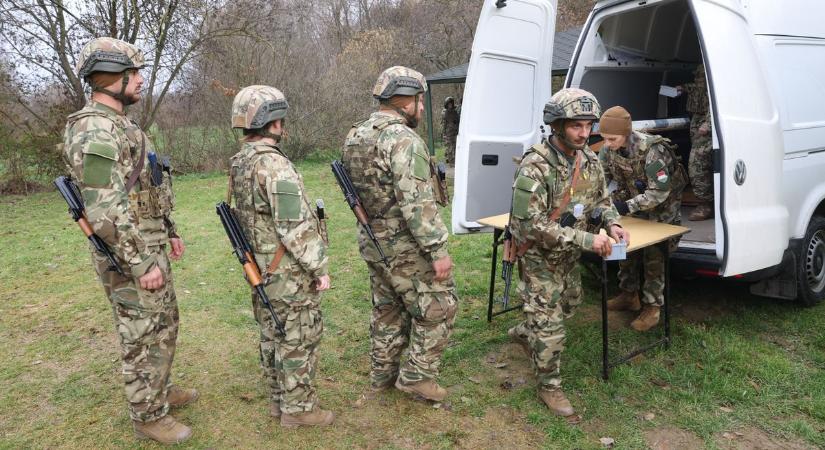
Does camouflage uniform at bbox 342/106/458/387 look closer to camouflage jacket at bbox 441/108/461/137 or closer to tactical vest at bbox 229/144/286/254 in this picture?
tactical vest at bbox 229/144/286/254

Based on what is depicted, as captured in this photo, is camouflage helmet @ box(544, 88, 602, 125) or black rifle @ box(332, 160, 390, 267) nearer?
camouflage helmet @ box(544, 88, 602, 125)

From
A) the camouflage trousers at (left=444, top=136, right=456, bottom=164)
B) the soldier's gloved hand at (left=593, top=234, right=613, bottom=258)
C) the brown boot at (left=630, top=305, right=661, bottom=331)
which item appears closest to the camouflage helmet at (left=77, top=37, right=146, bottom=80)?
the soldier's gloved hand at (left=593, top=234, right=613, bottom=258)

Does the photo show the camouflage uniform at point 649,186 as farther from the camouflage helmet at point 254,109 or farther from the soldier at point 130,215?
the soldier at point 130,215

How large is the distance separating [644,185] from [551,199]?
1381mm

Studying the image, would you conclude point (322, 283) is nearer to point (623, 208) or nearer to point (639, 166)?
point (623, 208)

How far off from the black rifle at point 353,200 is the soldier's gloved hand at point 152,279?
104cm

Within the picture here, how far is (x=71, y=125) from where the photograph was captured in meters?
2.72

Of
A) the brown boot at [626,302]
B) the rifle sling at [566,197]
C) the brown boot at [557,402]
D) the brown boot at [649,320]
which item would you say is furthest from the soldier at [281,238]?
the brown boot at [626,302]

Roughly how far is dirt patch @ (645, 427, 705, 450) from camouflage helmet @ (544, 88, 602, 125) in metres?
1.75

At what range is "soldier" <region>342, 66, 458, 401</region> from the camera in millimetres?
2975

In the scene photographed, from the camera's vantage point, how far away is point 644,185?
4.18 m

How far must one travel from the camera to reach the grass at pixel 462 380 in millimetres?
3129

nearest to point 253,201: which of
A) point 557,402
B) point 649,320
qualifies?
point 557,402

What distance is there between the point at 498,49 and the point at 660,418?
287cm
